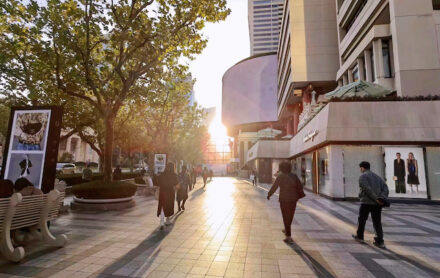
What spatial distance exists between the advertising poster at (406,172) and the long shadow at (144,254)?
12012mm

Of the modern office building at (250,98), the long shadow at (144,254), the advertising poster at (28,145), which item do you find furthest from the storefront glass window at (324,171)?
the modern office building at (250,98)

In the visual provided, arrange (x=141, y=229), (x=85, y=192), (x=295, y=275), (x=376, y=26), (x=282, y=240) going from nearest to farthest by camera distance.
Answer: (x=295, y=275) < (x=282, y=240) < (x=141, y=229) < (x=85, y=192) < (x=376, y=26)

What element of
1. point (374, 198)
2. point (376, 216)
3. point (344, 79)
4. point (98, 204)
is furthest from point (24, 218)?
point (344, 79)

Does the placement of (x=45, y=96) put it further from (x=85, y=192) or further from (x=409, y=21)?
(x=409, y=21)

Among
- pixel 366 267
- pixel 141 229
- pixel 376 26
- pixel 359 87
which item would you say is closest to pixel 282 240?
pixel 366 267

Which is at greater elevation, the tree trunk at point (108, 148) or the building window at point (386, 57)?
the building window at point (386, 57)

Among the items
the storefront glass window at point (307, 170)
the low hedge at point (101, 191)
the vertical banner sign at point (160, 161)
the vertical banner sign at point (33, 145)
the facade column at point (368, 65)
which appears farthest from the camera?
the vertical banner sign at point (160, 161)

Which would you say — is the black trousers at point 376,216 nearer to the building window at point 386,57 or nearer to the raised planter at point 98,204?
the raised planter at point 98,204

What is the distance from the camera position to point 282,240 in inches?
213

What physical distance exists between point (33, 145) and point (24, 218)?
2.38m

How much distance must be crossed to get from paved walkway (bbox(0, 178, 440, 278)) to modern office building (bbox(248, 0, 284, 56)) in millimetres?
105929

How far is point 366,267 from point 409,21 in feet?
51.8

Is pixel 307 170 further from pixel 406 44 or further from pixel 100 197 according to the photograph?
pixel 100 197

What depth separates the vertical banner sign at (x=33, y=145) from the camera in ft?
19.2
